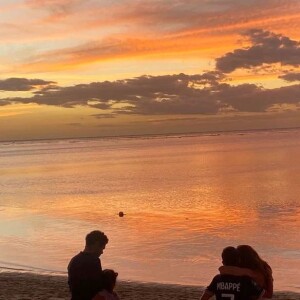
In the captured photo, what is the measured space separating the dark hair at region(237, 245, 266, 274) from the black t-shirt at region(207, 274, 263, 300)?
0.13 metres

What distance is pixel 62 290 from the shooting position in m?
13.2

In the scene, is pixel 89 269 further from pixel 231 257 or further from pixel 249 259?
pixel 249 259

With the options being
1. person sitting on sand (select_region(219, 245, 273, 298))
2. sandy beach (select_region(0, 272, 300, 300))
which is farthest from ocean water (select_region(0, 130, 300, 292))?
person sitting on sand (select_region(219, 245, 273, 298))

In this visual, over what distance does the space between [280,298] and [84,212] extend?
877 inches

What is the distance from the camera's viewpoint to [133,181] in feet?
→ 193

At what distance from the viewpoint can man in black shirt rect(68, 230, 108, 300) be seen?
5.72 m

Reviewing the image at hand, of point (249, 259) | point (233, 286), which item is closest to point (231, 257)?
point (249, 259)

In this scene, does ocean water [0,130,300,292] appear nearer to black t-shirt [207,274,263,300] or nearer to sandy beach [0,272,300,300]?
sandy beach [0,272,300,300]

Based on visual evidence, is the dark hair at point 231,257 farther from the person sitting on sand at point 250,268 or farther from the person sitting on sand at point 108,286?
the person sitting on sand at point 108,286

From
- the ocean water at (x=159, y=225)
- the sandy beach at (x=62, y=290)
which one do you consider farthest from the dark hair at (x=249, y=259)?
the ocean water at (x=159, y=225)

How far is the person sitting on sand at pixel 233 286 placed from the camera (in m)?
5.38

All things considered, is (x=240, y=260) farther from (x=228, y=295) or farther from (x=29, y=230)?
(x=29, y=230)

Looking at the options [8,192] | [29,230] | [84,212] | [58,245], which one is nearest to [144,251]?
[58,245]

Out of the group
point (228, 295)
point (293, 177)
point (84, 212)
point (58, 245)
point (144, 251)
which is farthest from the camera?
point (293, 177)
